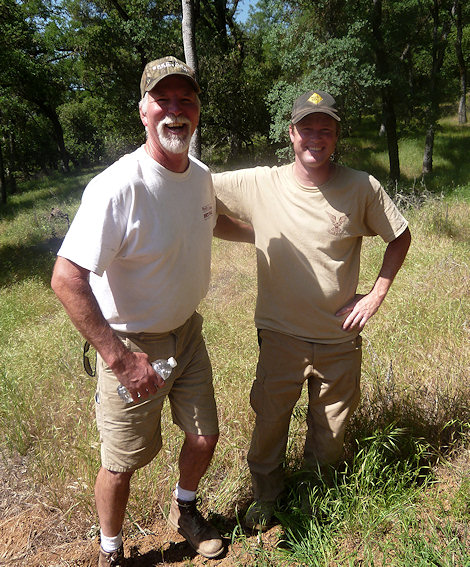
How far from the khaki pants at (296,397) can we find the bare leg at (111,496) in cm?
76

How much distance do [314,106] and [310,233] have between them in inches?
23.5

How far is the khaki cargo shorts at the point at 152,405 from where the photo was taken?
2064 mm

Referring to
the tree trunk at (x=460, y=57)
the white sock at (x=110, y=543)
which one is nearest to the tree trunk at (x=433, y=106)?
the tree trunk at (x=460, y=57)

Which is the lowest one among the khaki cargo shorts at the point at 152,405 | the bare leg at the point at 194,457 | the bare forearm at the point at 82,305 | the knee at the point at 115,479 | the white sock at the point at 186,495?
the white sock at the point at 186,495

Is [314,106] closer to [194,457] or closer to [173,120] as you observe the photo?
[173,120]

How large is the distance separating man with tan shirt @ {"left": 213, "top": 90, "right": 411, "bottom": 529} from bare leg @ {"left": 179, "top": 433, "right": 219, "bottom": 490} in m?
0.32

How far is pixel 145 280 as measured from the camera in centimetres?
197

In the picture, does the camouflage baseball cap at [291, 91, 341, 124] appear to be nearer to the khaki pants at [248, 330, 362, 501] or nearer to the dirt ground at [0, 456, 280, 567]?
the khaki pants at [248, 330, 362, 501]

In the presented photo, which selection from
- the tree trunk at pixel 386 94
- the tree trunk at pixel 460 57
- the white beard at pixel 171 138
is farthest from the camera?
the tree trunk at pixel 460 57

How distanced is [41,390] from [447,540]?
10.2 feet

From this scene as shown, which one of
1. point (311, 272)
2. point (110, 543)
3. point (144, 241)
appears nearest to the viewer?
point (144, 241)

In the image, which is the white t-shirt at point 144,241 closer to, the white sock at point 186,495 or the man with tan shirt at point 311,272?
the man with tan shirt at point 311,272

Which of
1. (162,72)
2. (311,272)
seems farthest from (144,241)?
(311,272)

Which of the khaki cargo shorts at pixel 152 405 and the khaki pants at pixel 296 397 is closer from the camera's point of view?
the khaki cargo shorts at pixel 152 405
